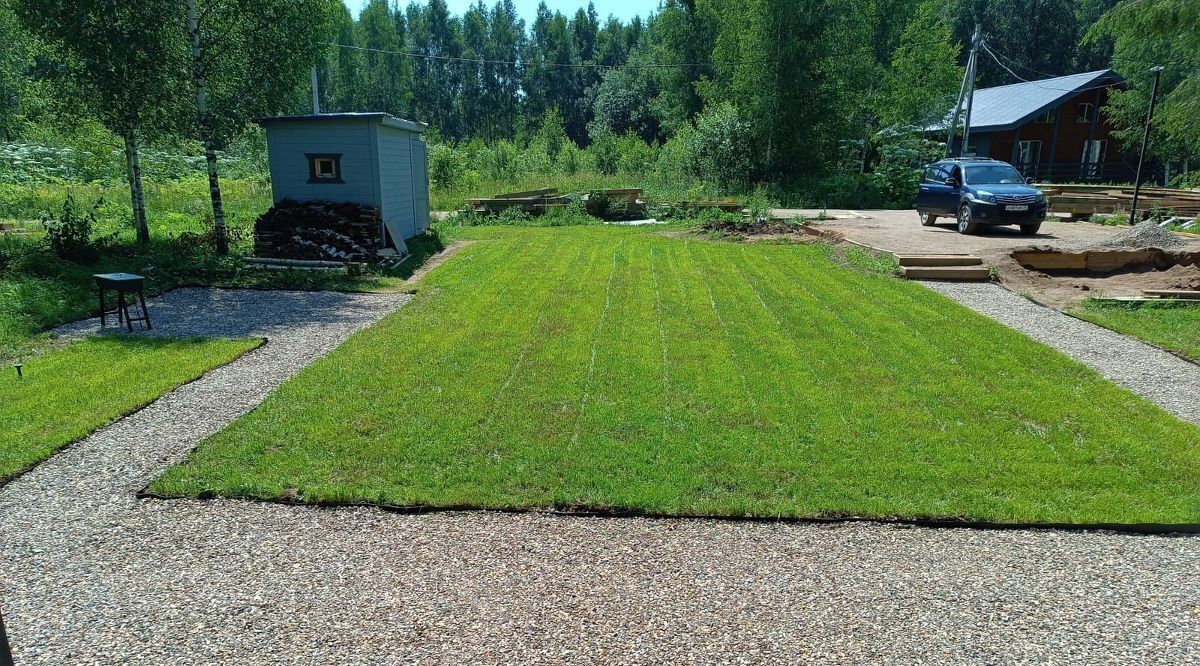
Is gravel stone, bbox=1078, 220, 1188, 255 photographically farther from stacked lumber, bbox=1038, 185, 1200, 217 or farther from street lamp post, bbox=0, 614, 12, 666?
street lamp post, bbox=0, 614, 12, 666

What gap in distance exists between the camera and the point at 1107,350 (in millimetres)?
8039

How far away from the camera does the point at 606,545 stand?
401cm

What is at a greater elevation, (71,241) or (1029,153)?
(1029,153)

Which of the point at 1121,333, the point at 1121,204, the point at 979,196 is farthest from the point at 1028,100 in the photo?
the point at 1121,333

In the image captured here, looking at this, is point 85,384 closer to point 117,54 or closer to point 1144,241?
point 117,54

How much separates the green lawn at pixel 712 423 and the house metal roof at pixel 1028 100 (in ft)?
104

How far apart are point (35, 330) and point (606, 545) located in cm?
836

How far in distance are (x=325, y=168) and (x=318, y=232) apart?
6.28 feet

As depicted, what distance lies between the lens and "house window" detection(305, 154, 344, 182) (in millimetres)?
14656

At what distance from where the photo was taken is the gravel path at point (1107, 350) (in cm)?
657

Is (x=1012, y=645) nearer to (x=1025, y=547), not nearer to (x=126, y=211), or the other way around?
(x=1025, y=547)

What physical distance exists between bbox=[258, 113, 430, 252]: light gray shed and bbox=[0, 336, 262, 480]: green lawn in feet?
22.8

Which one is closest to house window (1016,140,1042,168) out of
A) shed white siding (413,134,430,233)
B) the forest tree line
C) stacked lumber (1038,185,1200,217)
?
the forest tree line

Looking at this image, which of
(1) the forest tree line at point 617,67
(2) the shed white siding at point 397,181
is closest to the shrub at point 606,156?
(1) the forest tree line at point 617,67
